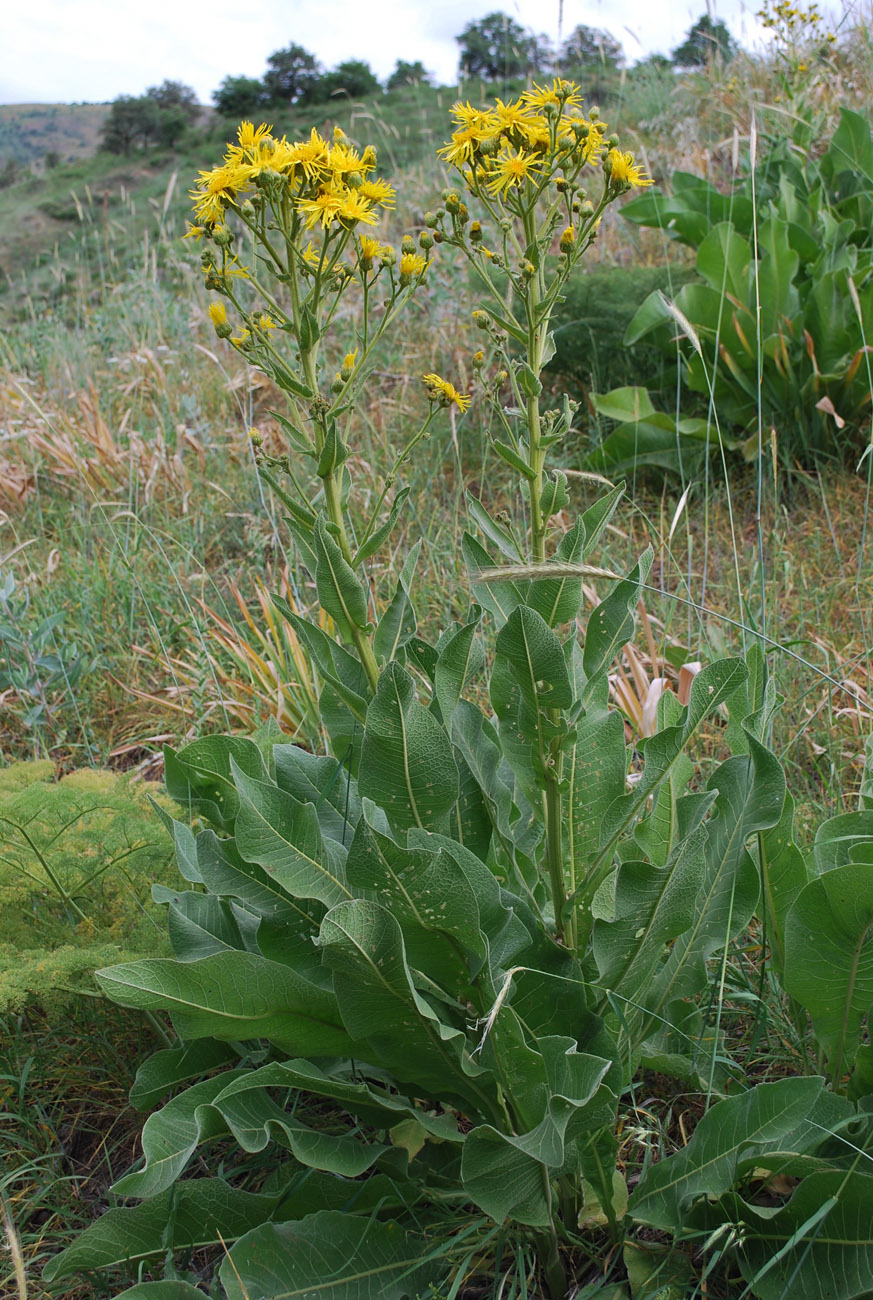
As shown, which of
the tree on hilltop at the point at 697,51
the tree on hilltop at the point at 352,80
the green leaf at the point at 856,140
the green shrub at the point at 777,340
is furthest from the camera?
the tree on hilltop at the point at 352,80

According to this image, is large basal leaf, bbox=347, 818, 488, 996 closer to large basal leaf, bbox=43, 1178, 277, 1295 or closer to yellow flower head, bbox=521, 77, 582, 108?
large basal leaf, bbox=43, 1178, 277, 1295

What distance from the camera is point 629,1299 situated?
1198 millimetres

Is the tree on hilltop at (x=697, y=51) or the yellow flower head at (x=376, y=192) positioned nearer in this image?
the yellow flower head at (x=376, y=192)

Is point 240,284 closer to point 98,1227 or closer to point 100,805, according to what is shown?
point 100,805

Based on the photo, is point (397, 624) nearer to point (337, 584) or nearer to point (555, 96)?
point (337, 584)

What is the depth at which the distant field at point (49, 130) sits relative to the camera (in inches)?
1326

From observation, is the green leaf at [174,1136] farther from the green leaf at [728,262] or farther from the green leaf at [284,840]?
the green leaf at [728,262]

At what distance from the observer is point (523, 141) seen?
1388mm

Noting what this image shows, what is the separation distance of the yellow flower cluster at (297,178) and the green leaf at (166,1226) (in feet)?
4.11

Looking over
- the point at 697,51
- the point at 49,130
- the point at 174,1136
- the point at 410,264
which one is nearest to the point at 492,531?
the point at 410,264

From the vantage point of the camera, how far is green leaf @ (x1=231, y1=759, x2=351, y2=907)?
120 cm

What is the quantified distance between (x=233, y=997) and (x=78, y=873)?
0.67 m

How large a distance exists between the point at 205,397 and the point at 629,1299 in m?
5.03

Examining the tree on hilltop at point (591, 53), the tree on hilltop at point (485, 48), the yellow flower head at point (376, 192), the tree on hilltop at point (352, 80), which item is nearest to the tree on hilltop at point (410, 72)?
the tree on hilltop at point (485, 48)
